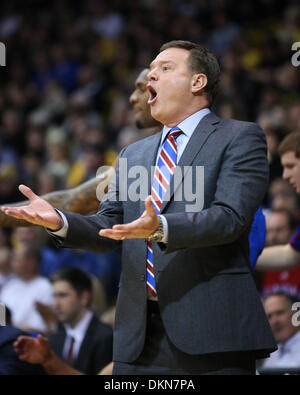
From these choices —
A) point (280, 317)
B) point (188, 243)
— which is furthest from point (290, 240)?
point (188, 243)

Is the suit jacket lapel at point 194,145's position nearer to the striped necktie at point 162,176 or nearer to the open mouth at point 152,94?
the striped necktie at point 162,176

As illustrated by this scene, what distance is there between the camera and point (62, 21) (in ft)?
31.8

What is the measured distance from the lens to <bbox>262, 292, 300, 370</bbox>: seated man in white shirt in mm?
3945

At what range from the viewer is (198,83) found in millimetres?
2418

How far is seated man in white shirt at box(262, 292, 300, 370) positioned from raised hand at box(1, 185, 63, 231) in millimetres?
2204

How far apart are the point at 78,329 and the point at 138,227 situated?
2748 mm

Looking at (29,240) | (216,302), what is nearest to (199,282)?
(216,302)

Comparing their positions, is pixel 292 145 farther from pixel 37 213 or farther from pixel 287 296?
pixel 37 213

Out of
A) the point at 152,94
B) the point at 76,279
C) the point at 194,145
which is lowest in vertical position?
the point at 76,279

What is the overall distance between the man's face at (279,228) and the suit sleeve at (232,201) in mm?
2225
